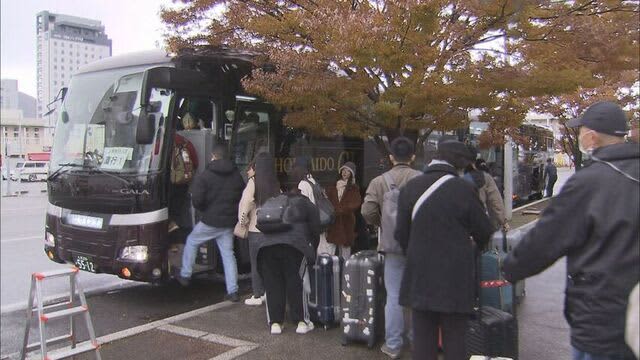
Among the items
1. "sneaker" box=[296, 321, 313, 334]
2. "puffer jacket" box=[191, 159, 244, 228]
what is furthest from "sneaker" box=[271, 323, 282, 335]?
"puffer jacket" box=[191, 159, 244, 228]

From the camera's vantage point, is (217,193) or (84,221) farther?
(84,221)

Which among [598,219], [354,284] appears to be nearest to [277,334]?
[354,284]

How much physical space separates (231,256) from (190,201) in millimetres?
844

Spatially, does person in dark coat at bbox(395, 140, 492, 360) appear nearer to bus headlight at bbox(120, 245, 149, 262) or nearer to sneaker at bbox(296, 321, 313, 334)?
sneaker at bbox(296, 321, 313, 334)

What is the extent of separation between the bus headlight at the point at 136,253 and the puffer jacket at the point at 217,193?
0.72 m

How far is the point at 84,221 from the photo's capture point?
625 centimetres

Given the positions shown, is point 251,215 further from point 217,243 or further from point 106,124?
point 106,124

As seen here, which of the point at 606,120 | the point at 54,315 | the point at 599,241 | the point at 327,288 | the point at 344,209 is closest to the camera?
the point at 599,241

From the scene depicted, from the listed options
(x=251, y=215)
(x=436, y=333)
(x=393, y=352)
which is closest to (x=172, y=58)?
(x=251, y=215)

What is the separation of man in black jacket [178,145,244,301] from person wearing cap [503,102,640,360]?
4238mm

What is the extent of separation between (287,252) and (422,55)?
2418 millimetres

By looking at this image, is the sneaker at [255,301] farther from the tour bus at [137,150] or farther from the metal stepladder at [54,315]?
the metal stepladder at [54,315]

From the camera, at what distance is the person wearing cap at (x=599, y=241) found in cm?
222

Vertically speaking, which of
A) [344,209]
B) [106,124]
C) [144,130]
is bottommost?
[344,209]
